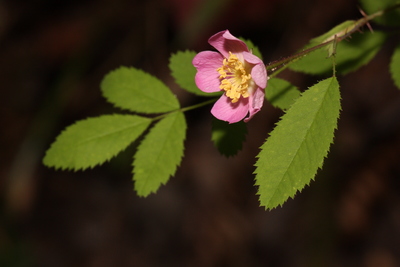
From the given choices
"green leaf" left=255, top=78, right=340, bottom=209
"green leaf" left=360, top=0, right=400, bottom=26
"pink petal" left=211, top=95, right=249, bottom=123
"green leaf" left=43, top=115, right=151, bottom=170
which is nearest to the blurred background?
"green leaf" left=360, top=0, right=400, bottom=26

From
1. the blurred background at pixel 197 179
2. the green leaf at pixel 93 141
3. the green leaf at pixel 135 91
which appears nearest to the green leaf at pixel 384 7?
the green leaf at pixel 135 91

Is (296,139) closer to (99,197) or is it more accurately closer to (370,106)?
(370,106)

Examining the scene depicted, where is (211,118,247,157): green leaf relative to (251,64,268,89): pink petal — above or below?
below

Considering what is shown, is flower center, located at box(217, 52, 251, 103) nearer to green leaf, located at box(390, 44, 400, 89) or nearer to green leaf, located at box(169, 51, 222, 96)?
green leaf, located at box(169, 51, 222, 96)

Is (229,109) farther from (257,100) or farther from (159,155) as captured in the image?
(159,155)

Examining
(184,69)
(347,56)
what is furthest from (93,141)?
(347,56)

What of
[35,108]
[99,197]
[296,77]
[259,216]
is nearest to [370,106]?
[296,77]
